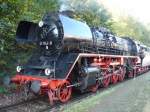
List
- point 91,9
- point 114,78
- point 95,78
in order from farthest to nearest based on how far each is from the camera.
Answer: point 91,9
point 114,78
point 95,78

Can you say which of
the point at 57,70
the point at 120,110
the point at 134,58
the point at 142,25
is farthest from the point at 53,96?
the point at 142,25

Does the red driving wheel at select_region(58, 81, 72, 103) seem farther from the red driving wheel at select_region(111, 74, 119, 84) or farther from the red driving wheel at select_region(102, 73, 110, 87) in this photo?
the red driving wheel at select_region(111, 74, 119, 84)

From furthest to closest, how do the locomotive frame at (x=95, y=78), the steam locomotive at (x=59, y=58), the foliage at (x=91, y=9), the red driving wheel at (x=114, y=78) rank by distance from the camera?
the foliage at (x=91, y=9), the red driving wheel at (x=114, y=78), the steam locomotive at (x=59, y=58), the locomotive frame at (x=95, y=78)

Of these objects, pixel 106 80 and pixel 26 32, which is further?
pixel 106 80

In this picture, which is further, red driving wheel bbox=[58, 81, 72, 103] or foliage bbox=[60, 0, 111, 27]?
foliage bbox=[60, 0, 111, 27]

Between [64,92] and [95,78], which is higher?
[95,78]

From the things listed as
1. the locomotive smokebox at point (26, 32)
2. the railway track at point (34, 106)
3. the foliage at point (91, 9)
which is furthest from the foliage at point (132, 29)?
the railway track at point (34, 106)

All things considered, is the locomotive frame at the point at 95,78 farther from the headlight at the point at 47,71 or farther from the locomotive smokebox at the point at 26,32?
the locomotive smokebox at the point at 26,32

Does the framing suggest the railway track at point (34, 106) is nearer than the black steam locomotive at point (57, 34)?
Yes

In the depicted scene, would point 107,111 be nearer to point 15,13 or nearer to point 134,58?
point 15,13

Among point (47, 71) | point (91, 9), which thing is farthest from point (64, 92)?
point (91, 9)

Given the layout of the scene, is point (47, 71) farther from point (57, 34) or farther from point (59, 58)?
point (57, 34)

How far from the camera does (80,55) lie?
1337 cm

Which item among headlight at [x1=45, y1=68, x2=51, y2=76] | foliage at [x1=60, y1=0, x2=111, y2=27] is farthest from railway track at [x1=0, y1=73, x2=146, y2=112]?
foliage at [x1=60, y1=0, x2=111, y2=27]
